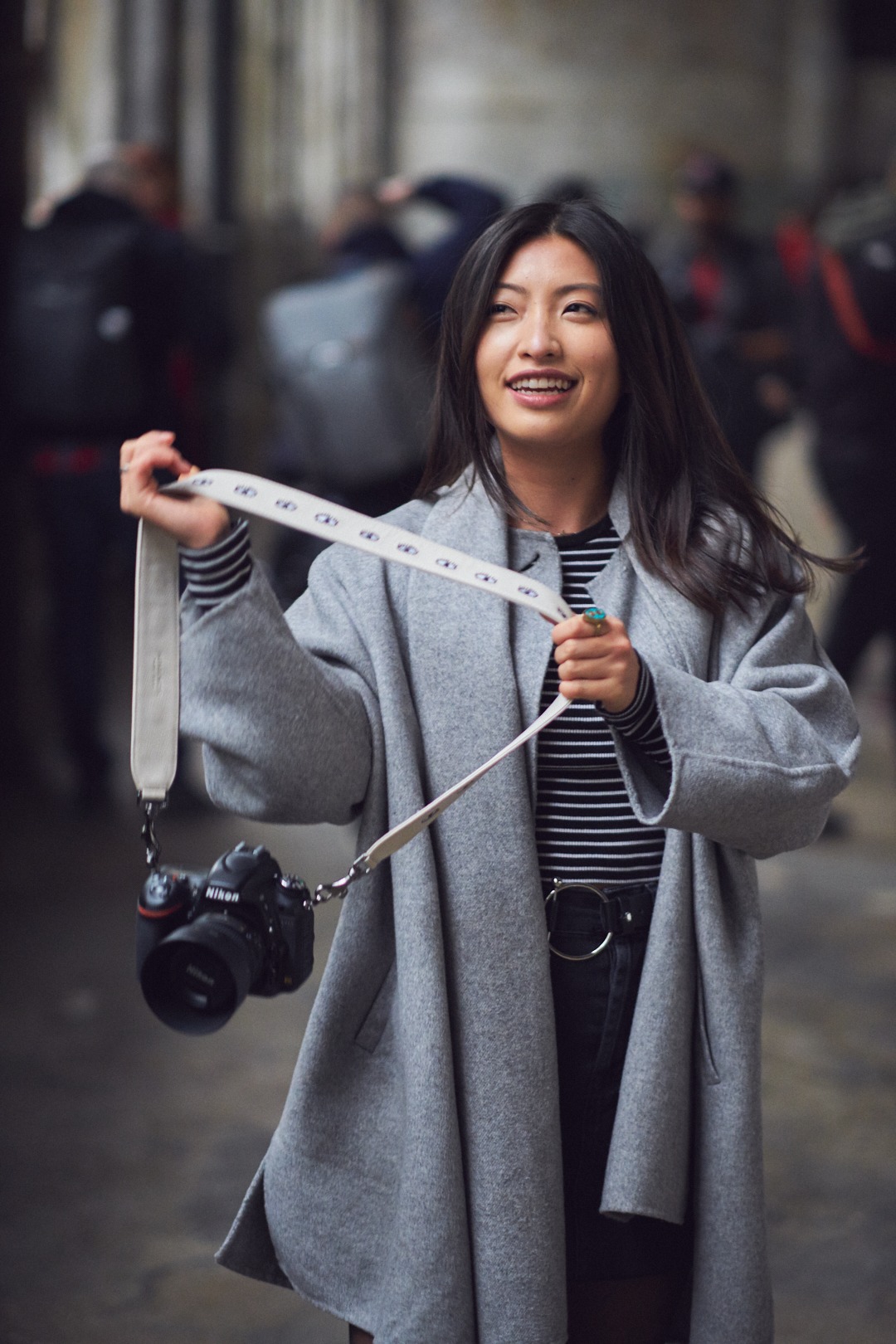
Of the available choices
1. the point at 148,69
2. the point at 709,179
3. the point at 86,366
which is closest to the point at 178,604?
the point at 86,366

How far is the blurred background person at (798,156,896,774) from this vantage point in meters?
4.92

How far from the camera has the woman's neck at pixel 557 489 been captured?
1.86m

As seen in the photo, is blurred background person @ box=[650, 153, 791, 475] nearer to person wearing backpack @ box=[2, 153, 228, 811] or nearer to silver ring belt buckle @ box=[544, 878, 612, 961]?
person wearing backpack @ box=[2, 153, 228, 811]

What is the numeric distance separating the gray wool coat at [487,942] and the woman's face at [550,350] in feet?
0.41

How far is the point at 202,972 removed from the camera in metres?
1.58

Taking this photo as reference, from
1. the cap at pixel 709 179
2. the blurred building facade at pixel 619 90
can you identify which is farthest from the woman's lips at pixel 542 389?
the blurred building facade at pixel 619 90

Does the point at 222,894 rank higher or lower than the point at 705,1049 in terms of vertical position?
higher

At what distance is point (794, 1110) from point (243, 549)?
217 cm

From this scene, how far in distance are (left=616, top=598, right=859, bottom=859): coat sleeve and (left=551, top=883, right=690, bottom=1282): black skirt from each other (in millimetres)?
186

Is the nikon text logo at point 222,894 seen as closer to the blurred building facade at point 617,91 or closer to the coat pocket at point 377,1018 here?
the coat pocket at point 377,1018

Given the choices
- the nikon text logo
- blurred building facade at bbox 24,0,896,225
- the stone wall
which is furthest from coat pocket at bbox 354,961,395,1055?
the stone wall

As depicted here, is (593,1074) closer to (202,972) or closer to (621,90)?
(202,972)

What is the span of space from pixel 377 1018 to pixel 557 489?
2.04ft

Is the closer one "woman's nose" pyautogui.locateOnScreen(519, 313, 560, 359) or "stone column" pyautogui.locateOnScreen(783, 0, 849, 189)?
"woman's nose" pyautogui.locateOnScreen(519, 313, 560, 359)
